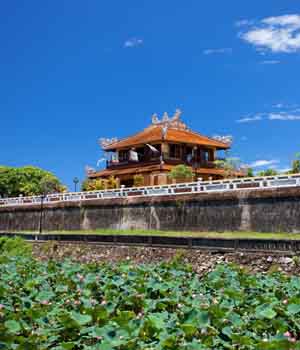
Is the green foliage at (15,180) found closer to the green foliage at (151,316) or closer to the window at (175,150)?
the window at (175,150)

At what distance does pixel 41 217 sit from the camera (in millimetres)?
31766

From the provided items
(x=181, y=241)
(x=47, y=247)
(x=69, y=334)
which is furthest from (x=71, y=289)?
(x=47, y=247)

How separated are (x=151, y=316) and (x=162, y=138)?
34.3m

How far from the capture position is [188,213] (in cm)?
2298

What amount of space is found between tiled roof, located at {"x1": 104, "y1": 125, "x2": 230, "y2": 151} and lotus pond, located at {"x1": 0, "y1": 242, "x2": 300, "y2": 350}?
31344mm

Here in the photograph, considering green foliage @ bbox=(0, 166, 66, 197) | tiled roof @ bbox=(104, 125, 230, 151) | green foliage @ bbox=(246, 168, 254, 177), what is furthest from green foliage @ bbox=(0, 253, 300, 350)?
green foliage @ bbox=(0, 166, 66, 197)

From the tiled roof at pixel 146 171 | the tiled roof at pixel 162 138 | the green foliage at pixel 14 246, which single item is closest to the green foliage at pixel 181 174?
the tiled roof at pixel 146 171

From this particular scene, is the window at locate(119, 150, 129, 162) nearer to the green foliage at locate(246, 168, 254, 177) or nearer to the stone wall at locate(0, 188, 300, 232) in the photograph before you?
the green foliage at locate(246, 168, 254, 177)

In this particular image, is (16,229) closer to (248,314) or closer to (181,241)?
(181,241)

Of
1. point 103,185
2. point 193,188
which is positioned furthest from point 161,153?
point 193,188

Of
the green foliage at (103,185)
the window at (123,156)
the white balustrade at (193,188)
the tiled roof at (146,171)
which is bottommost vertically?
the white balustrade at (193,188)

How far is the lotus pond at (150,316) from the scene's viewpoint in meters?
4.77

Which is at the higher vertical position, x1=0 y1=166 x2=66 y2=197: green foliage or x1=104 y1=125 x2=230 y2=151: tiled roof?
x1=104 y1=125 x2=230 y2=151: tiled roof

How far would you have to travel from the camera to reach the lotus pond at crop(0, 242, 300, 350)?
4766 mm
